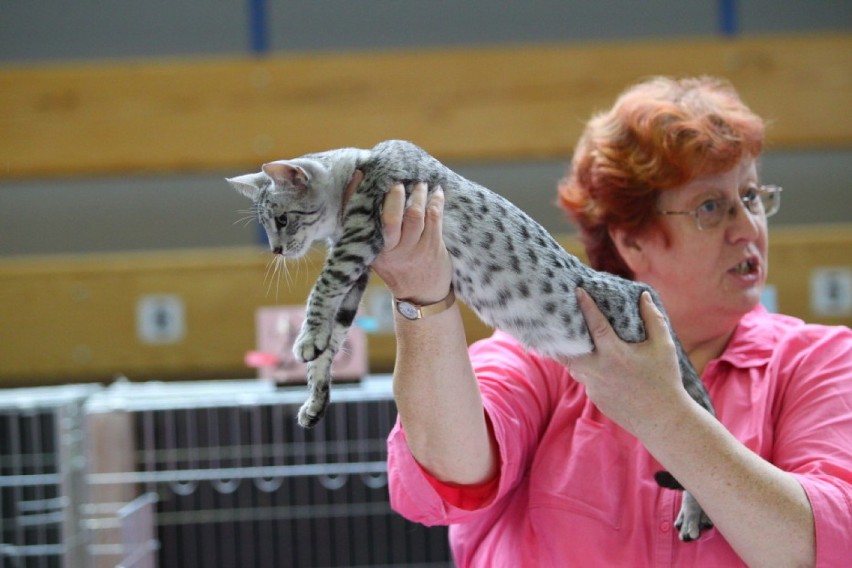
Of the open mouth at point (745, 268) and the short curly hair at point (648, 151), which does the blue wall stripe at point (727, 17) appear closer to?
the short curly hair at point (648, 151)

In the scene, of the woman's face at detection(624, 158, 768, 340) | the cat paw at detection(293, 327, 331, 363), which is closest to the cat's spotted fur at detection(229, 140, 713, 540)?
the cat paw at detection(293, 327, 331, 363)

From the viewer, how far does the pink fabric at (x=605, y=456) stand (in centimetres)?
97

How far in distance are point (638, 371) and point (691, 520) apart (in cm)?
18

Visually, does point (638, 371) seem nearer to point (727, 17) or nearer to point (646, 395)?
point (646, 395)

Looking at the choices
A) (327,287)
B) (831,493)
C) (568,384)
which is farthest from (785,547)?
(327,287)

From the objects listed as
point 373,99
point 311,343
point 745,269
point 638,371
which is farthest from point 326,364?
point 373,99

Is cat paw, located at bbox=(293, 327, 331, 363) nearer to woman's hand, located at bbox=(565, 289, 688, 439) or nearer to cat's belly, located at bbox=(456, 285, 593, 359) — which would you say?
cat's belly, located at bbox=(456, 285, 593, 359)

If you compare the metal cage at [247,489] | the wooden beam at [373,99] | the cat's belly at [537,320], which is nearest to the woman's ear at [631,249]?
the cat's belly at [537,320]

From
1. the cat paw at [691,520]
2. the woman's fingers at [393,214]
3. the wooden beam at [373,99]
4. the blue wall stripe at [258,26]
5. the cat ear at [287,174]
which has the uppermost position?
the blue wall stripe at [258,26]

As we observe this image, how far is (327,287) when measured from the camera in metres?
0.79

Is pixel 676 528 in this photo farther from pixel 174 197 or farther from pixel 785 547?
pixel 174 197

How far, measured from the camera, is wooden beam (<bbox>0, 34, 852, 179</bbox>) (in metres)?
2.21

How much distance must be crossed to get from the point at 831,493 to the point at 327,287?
0.53 meters

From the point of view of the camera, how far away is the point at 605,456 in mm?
1049
